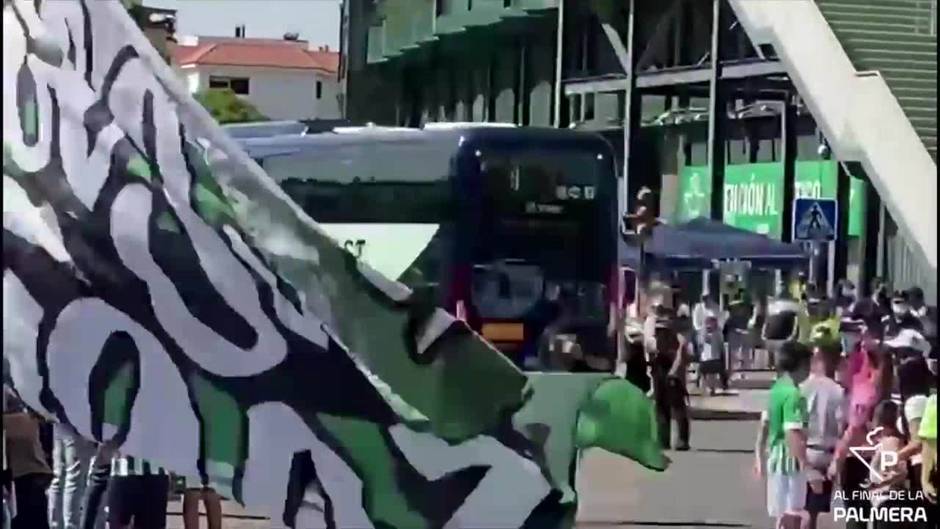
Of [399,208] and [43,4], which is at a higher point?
[43,4]

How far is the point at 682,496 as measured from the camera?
11.0m

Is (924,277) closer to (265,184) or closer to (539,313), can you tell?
(539,313)

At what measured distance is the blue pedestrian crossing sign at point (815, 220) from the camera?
12.9m

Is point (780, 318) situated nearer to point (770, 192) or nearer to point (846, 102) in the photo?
point (770, 192)

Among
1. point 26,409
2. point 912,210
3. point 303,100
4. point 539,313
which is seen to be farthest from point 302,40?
point 912,210

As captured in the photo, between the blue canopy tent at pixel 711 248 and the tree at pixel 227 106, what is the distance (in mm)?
4523

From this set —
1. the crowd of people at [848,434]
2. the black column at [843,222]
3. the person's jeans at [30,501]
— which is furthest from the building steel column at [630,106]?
the black column at [843,222]

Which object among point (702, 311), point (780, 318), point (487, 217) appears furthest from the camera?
point (702, 311)

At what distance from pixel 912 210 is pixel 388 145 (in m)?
4.85

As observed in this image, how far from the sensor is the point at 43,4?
5.88m

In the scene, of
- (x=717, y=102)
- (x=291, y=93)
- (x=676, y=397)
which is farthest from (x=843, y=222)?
(x=291, y=93)

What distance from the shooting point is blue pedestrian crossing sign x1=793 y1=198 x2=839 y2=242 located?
12.9 meters

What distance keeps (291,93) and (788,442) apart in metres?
2.73

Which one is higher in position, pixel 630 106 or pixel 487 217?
pixel 630 106
